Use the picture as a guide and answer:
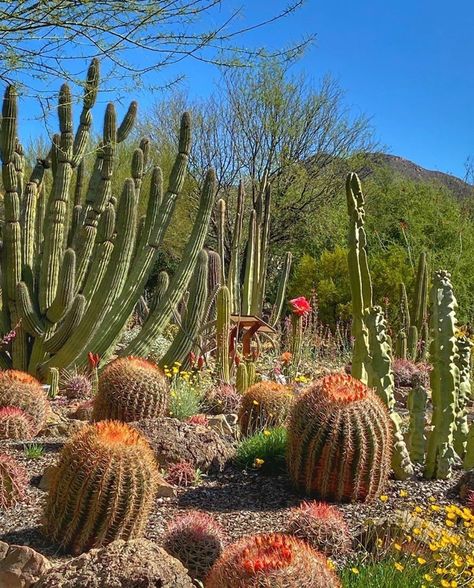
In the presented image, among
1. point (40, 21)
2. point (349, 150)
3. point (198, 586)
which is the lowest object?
point (198, 586)

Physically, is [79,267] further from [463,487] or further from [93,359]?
[463,487]

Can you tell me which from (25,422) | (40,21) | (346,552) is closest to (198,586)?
(346,552)

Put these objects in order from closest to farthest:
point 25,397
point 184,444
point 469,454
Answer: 1. point 184,444
2. point 469,454
3. point 25,397

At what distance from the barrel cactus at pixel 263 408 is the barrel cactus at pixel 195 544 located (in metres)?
2.09

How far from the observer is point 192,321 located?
8078 mm

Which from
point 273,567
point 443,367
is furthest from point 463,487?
point 273,567

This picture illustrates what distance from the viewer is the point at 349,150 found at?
24500 mm

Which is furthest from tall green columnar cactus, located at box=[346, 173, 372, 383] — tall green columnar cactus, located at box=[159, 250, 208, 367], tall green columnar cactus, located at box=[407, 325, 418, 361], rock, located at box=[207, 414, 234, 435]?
tall green columnar cactus, located at box=[407, 325, 418, 361]

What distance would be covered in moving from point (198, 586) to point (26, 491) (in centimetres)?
148

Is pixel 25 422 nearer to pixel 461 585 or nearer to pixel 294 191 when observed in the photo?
pixel 461 585

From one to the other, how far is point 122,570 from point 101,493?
3.51 ft

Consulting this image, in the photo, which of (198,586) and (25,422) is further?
(25,422)

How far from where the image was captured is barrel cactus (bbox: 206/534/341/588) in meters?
2.44

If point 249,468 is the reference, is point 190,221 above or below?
above
